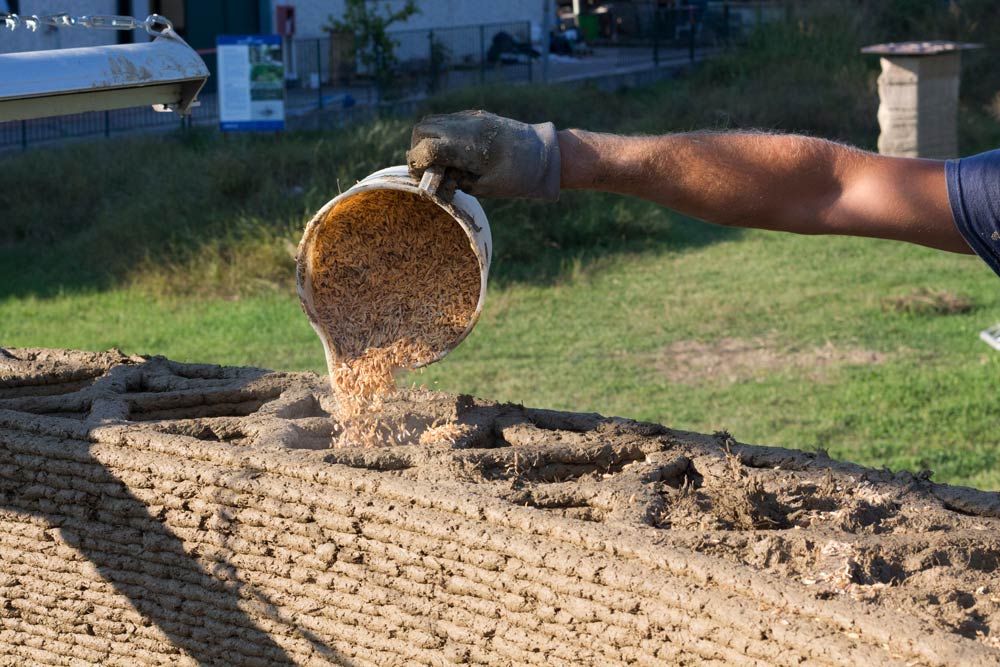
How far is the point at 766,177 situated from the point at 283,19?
50.5ft

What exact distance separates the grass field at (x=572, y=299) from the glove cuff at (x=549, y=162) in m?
3.44

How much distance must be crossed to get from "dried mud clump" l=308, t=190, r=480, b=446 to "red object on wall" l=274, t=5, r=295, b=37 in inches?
559

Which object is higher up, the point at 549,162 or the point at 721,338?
the point at 549,162

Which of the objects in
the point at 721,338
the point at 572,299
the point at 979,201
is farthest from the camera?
the point at 572,299

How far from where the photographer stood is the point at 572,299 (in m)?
9.39

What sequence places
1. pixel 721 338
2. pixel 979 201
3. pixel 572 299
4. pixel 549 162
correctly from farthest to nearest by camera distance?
pixel 572 299 < pixel 721 338 < pixel 549 162 < pixel 979 201

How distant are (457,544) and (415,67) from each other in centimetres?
1507

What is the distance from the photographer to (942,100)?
43.5 ft

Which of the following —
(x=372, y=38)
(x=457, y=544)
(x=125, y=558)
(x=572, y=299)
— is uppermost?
(x=372, y=38)

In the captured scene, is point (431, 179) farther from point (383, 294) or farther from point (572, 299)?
point (572, 299)

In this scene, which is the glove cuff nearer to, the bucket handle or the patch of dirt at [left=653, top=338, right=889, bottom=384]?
the bucket handle

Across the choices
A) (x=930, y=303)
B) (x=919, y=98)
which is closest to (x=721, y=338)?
(x=930, y=303)

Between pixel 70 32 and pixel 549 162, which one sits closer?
pixel 549 162

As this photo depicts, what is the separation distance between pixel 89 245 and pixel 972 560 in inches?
370
